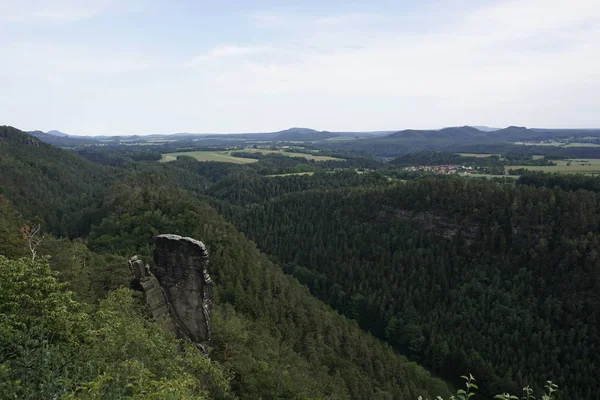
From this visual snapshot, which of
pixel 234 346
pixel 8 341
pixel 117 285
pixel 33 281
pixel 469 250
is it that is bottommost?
pixel 469 250

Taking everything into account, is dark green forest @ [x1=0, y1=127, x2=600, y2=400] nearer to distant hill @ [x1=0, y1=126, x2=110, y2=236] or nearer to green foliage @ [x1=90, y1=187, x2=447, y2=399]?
green foliage @ [x1=90, y1=187, x2=447, y2=399]

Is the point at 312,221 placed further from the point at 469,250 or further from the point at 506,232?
the point at 506,232

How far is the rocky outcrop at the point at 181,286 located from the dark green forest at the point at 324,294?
2048mm

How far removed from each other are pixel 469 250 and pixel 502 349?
1366 inches

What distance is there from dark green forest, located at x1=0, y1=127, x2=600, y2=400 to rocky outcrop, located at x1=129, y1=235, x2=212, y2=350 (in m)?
2.05

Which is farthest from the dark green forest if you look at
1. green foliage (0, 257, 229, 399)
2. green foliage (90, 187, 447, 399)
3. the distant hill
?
the distant hill

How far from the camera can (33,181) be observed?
14912 cm

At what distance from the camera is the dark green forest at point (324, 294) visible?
20.7 metres

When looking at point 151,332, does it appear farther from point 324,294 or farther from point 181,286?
point 324,294

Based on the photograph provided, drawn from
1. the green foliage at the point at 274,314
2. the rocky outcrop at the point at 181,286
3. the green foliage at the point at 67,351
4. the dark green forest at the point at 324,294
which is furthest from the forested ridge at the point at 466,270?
the green foliage at the point at 67,351

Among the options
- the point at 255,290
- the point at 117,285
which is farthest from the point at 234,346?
the point at 255,290

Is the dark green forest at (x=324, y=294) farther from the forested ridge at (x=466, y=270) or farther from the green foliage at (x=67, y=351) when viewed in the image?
the forested ridge at (x=466, y=270)

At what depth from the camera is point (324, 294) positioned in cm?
10588

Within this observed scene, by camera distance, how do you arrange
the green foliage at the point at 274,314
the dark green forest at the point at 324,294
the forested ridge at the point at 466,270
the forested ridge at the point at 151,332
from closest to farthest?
the forested ridge at the point at 151,332 < the dark green forest at the point at 324,294 < the green foliage at the point at 274,314 < the forested ridge at the point at 466,270
